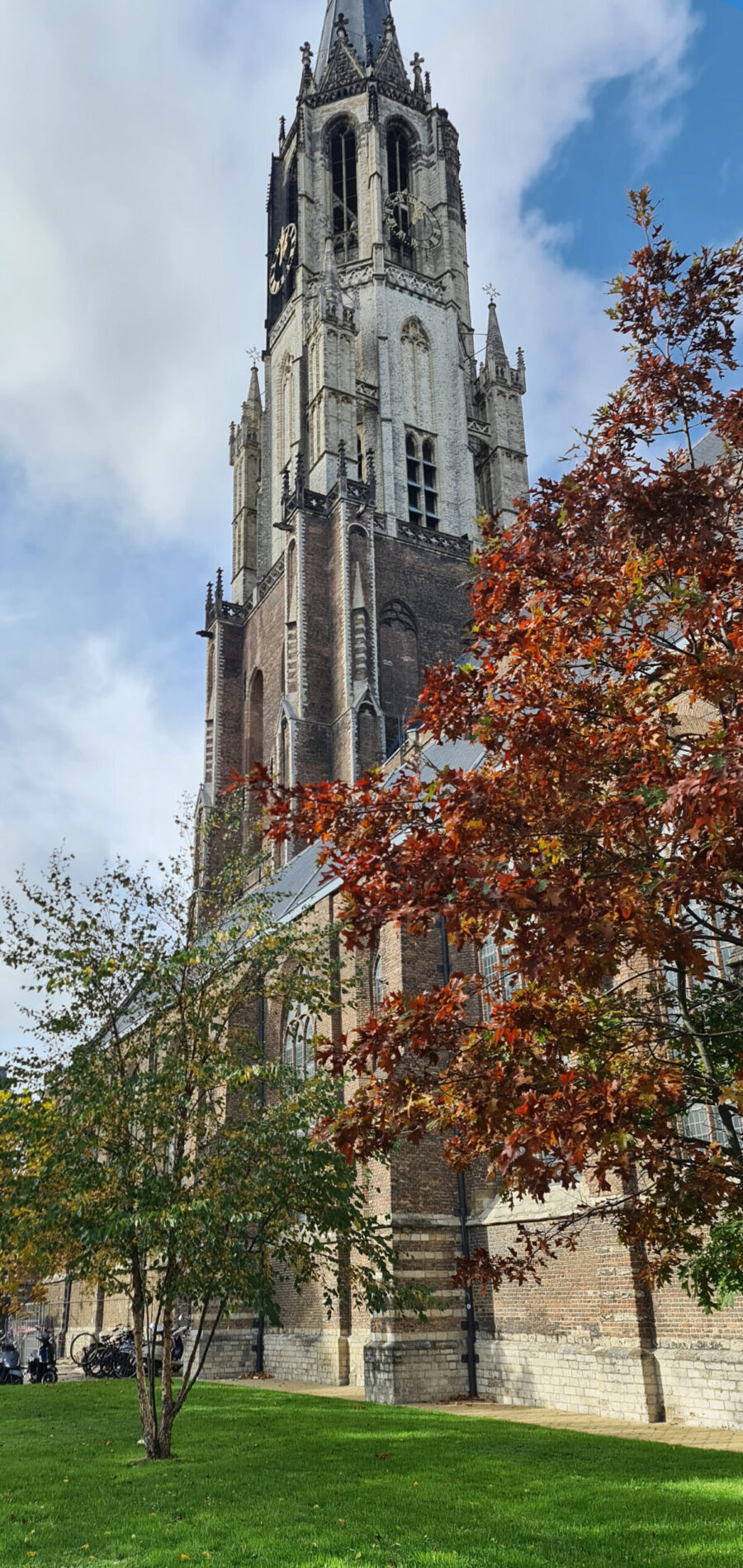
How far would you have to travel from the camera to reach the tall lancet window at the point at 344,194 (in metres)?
53.0

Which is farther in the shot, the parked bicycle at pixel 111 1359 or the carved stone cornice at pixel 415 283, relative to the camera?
the carved stone cornice at pixel 415 283

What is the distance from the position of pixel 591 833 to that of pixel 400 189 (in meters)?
56.4

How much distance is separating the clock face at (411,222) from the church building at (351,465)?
0.12 m

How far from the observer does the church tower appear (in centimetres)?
4203

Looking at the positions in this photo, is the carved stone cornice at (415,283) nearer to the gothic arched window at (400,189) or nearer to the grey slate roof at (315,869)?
the gothic arched window at (400,189)

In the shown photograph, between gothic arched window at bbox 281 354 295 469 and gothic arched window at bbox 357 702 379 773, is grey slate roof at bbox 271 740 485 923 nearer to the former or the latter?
gothic arched window at bbox 357 702 379 773

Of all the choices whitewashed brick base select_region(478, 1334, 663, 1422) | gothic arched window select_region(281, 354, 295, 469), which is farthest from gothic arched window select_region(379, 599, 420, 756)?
whitewashed brick base select_region(478, 1334, 663, 1422)

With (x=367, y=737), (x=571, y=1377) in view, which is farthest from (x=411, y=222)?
(x=571, y=1377)

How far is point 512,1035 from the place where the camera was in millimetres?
5547

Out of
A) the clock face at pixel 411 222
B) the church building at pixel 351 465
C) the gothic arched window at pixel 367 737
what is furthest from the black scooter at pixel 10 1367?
the clock face at pixel 411 222

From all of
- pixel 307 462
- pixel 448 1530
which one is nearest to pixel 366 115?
pixel 307 462

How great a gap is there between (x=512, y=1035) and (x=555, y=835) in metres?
1.37

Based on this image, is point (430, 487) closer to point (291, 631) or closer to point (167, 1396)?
point (291, 631)

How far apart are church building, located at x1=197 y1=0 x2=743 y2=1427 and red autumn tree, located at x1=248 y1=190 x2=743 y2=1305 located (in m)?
14.0
